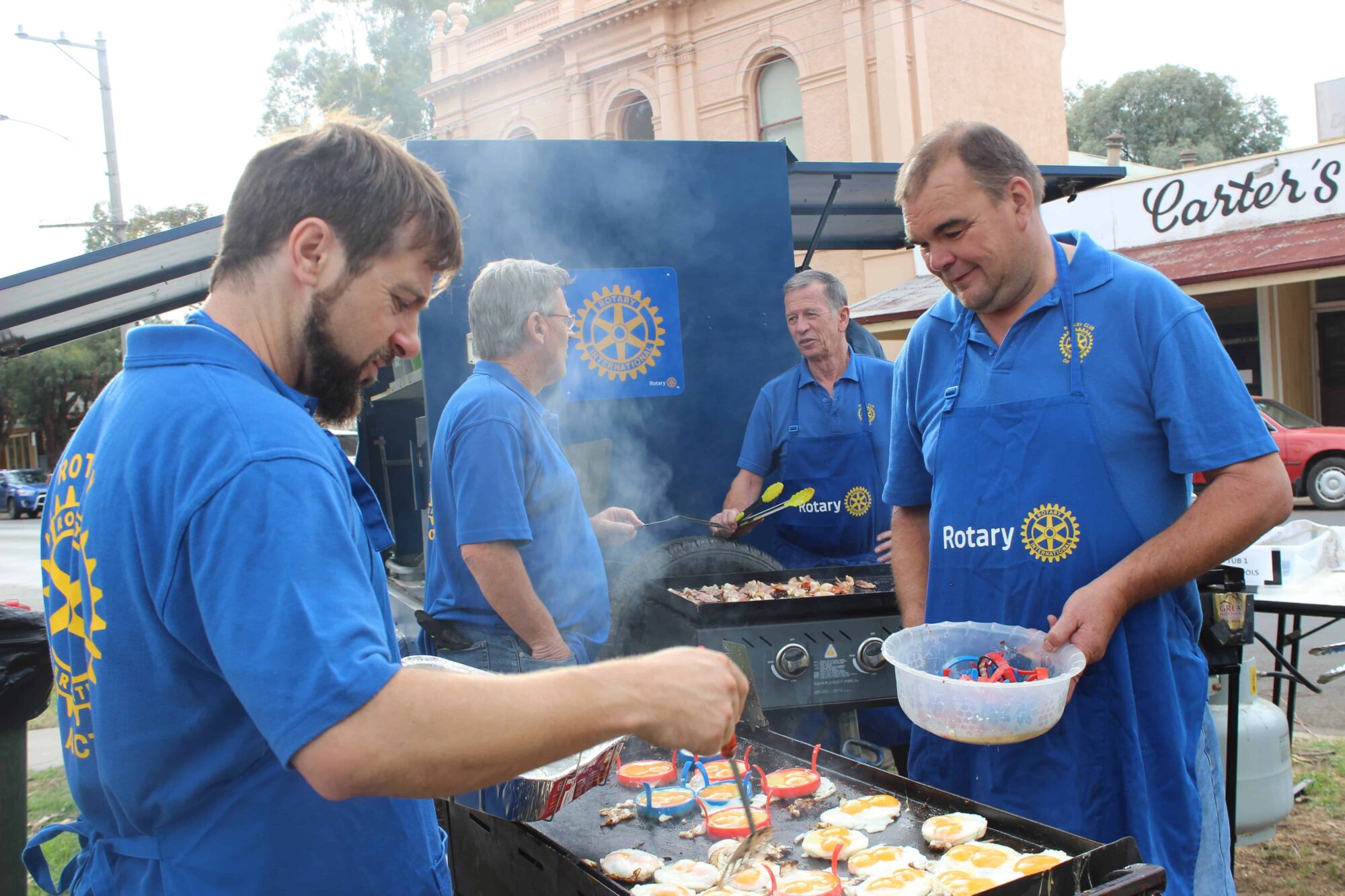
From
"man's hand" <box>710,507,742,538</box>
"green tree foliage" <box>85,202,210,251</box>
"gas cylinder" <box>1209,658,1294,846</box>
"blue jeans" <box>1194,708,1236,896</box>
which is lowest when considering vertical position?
"gas cylinder" <box>1209,658,1294,846</box>

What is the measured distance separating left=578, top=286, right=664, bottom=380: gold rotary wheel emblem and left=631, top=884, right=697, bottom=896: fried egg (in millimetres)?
2655

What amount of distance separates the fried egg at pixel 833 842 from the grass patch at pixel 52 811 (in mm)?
3386

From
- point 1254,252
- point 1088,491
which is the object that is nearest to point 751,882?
point 1088,491

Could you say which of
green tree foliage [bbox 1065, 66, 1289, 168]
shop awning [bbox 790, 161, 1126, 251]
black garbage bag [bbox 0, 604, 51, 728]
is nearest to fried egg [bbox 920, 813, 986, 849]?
black garbage bag [bbox 0, 604, 51, 728]

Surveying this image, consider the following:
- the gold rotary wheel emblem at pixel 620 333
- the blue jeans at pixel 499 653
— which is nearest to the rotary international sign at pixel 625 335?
the gold rotary wheel emblem at pixel 620 333

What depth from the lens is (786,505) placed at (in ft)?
13.2

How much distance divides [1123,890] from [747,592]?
205 cm

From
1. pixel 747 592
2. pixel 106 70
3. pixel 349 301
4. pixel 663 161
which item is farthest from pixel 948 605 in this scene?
pixel 106 70

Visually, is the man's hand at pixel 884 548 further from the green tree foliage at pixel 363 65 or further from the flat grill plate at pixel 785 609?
the green tree foliage at pixel 363 65

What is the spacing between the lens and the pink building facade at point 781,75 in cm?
1703

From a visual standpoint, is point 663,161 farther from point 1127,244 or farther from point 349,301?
point 1127,244

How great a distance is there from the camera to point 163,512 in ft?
3.61

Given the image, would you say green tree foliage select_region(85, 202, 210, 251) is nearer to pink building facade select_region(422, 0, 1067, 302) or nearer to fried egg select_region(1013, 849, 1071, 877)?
pink building facade select_region(422, 0, 1067, 302)

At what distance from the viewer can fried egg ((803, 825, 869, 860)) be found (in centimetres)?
201
